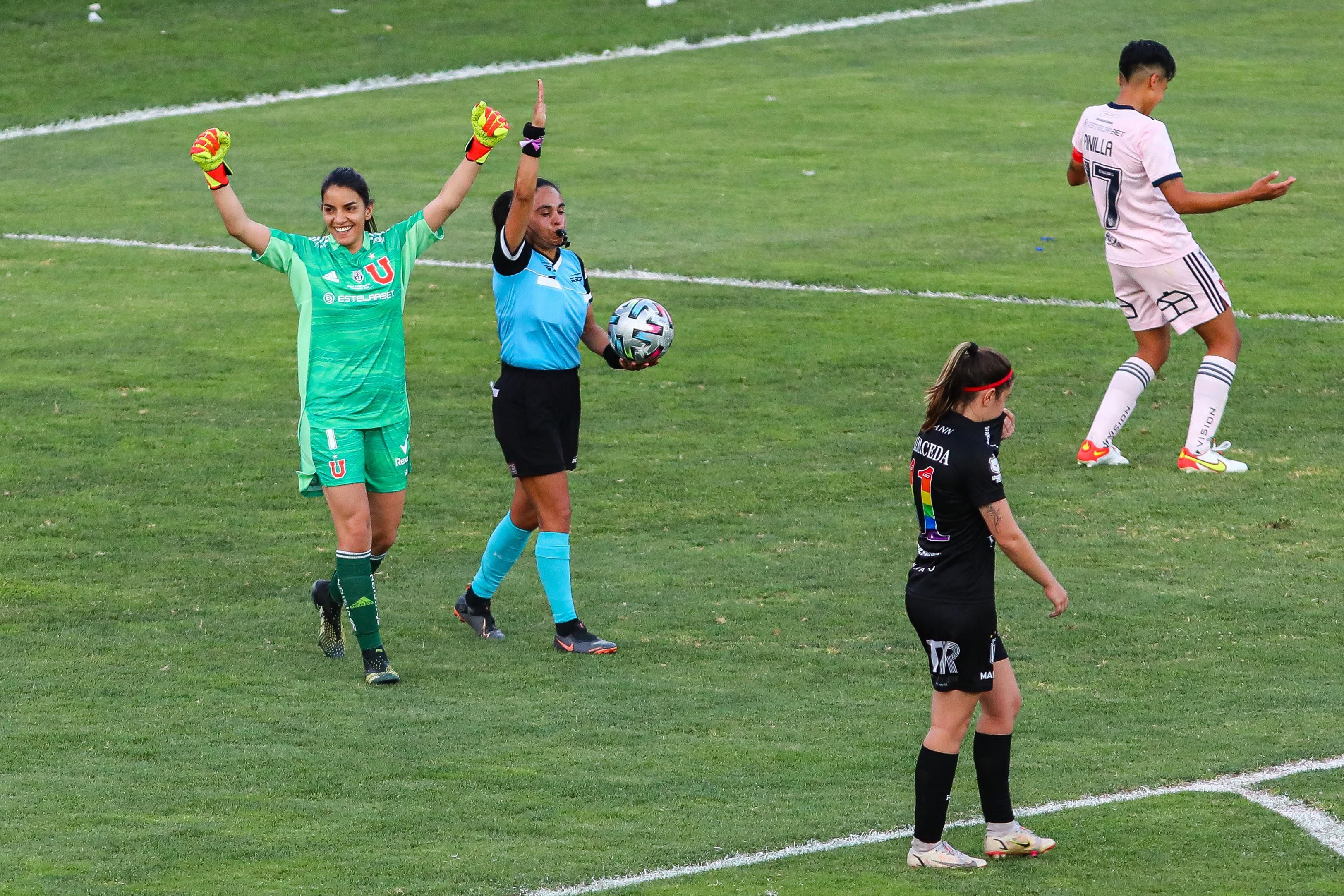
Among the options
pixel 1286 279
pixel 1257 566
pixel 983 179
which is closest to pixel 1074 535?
pixel 1257 566

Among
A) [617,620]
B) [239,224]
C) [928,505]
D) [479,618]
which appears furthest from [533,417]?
[928,505]

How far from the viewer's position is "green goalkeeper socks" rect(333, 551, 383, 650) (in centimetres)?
787

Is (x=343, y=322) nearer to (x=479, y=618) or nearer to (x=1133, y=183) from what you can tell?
(x=479, y=618)

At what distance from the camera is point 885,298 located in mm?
16250

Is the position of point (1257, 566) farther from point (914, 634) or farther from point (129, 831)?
point (129, 831)

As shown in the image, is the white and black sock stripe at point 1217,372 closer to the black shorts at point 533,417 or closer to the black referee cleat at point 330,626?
the black shorts at point 533,417

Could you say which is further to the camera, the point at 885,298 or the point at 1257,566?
the point at 885,298

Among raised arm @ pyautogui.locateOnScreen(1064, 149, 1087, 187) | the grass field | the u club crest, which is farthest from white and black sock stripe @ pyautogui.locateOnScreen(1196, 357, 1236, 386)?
the u club crest

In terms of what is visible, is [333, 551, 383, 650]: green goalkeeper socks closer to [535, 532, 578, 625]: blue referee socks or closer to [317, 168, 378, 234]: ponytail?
[535, 532, 578, 625]: blue referee socks

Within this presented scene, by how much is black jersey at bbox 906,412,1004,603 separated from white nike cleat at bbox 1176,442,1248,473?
18.8ft

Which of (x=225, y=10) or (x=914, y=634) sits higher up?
(x=225, y=10)

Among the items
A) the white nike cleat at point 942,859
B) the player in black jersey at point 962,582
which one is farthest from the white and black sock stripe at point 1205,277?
the white nike cleat at point 942,859

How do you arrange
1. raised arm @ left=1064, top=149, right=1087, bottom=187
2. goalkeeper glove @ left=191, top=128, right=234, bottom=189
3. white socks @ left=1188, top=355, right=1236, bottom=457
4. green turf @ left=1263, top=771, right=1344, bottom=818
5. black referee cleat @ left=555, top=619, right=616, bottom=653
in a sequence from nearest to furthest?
green turf @ left=1263, top=771, right=1344, bottom=818, goalkeeper glove @ left=191, top=128, right=234, bottom=189, black referee cleat @ left=555, top=619, right=616, bottom=653, white socks @ left=1188, top=355, right=1236, bottom=457, raised arm @ left=1064, top=149, right=1087, bottom=187

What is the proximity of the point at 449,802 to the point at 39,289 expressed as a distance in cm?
1129
